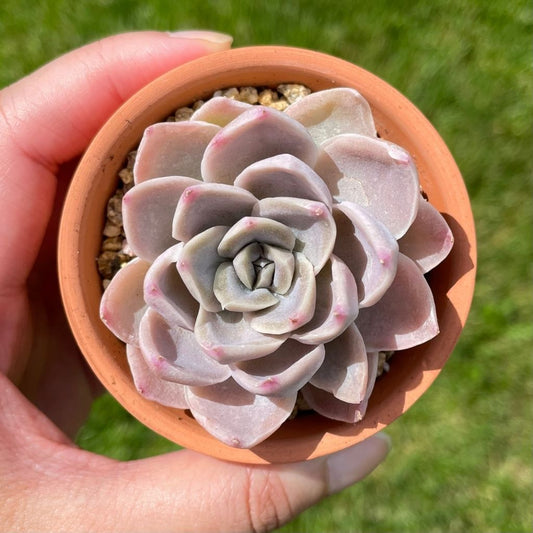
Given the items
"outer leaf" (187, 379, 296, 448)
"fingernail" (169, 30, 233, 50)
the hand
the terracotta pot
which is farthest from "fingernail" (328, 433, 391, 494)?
"fingernail" (169, 30, 233, 50)

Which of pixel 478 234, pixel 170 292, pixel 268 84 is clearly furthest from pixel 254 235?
pixel 478 234

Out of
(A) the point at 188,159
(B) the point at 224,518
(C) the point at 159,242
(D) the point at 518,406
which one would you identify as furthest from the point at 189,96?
(D) the point at 518,406

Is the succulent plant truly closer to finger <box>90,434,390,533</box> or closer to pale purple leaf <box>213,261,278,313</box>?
pale purple leaf <box>213,261,278,313</box>

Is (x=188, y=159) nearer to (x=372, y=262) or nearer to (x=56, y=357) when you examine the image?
(x=372, y=262)

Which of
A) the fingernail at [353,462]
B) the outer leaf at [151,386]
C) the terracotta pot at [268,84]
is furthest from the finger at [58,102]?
the fingernail at [353,462]

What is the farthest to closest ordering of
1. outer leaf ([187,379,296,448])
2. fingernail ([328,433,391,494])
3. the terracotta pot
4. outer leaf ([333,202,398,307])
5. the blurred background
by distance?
the blurred background → fingernail ([328,433,391,494]) → the terracotta pot → outer leaf ([187,379,296,448]) → outer leaf ([333,202,398,307])

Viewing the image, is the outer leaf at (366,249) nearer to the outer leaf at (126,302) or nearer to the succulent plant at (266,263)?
the succulent plant at (266,263)
